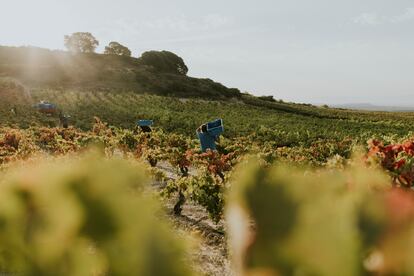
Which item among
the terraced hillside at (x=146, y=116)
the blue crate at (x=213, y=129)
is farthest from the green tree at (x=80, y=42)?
the blue crate at (x=213, y=129)

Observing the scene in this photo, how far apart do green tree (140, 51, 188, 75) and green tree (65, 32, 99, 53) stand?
15.9 metres

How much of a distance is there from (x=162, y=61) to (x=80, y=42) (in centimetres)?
2237

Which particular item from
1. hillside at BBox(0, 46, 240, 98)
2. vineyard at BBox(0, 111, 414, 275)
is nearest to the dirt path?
vineyard at BBox(0, 111, 414, 275)

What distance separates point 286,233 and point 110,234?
0.37 metres

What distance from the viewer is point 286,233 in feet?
3.27

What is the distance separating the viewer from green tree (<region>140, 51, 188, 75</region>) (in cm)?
9531

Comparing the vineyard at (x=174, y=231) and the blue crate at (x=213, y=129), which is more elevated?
the vineyard at (x=174, y=231)

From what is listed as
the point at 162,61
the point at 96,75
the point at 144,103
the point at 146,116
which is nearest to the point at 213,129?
the point at 146,116

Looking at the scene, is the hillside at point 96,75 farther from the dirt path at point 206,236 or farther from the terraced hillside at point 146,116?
the dirt path at point 206,236

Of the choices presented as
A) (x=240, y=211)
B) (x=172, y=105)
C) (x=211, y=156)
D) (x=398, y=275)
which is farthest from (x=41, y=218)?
(x=172, y=105)

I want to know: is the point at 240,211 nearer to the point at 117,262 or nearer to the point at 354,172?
the point at 117,262

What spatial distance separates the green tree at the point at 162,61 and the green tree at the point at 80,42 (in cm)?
1588

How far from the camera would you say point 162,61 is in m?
96.1

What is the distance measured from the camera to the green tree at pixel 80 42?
345 feet
